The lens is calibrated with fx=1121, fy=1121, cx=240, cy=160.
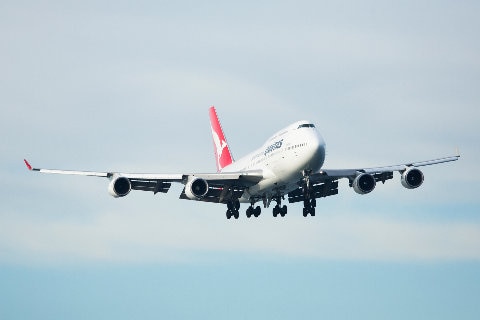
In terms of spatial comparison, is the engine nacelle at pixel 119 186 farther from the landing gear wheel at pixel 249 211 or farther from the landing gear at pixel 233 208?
the landing gear wheel at pixel 249 211

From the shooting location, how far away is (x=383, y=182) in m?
98.6

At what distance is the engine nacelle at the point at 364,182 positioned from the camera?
94.1m

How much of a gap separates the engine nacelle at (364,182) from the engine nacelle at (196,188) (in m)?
12.9

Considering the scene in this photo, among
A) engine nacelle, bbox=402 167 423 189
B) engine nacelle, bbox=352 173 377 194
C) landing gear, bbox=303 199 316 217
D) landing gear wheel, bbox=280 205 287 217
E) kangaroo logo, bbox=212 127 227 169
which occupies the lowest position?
landing gear, bbox=303 199 316 217

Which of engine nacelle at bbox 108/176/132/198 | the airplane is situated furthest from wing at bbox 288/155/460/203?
engine nacelle at bbox 108/176/132/198

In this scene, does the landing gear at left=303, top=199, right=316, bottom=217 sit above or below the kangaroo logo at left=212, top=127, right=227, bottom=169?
below

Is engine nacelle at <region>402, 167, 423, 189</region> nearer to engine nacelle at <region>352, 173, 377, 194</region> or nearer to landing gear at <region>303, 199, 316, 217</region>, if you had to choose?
engine nacelle at <region>352, 173, 377, 194</region>

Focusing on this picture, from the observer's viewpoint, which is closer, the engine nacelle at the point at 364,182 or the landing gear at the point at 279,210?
the engine nacelle at the point at 364,182

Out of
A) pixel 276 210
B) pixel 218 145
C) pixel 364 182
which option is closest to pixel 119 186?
pixel 276 210

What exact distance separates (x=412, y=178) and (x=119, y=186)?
24.7 metres

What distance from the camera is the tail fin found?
11650cm

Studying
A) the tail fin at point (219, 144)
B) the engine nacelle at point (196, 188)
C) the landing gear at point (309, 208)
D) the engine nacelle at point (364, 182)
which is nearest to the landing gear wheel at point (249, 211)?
the landing gear at point (309, 208)

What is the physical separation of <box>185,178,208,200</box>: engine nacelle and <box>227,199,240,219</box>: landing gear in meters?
4.81

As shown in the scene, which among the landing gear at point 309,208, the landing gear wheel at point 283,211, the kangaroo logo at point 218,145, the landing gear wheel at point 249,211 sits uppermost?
the kangaroo logo at point 218,145
